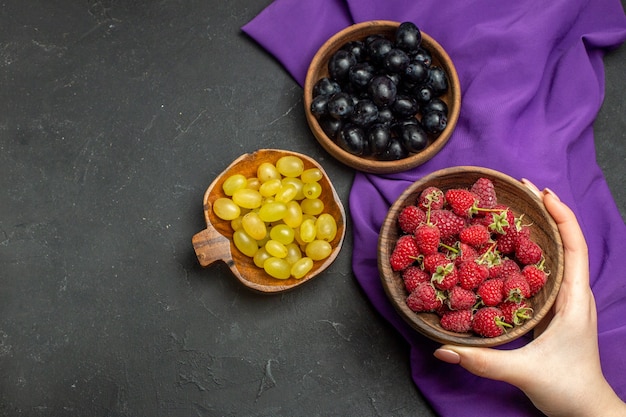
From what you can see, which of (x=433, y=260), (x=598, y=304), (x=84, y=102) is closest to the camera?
(x=433, y=260)

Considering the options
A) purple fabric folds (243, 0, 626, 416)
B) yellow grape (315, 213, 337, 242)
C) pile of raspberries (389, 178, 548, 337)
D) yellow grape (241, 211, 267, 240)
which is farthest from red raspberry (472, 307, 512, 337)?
yellow grape (241, 211, 267, 240)

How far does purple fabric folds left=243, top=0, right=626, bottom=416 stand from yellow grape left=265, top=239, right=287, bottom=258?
175 mm

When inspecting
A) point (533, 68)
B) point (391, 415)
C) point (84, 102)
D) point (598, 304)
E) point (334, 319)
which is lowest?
point (391, 415)

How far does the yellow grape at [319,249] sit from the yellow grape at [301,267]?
2 centimetres

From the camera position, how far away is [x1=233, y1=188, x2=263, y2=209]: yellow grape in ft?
4.23

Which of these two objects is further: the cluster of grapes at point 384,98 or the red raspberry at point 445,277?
the cluster of grapes at point 384,98

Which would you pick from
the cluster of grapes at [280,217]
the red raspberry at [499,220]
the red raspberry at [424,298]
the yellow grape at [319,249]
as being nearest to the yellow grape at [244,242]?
the cluster of grapes at [280,217]

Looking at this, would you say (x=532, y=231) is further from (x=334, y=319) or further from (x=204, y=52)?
(x=204, y=52)

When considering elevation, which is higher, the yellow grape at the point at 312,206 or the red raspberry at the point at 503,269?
the red raspberry at the point at 503,269

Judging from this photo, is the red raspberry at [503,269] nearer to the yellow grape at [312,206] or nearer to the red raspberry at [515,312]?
the red raspberry at [515,312]

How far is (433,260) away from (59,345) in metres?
0.78

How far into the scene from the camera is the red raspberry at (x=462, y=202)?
1.19 metres

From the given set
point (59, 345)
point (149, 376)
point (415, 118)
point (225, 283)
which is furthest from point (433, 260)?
point (59, 345)

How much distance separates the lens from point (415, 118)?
1.37 metres
